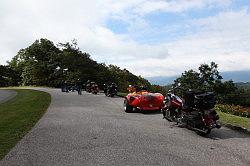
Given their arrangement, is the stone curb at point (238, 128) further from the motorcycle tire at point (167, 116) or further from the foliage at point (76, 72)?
the foliage at point (76, 72)

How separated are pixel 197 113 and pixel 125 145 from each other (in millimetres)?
2829

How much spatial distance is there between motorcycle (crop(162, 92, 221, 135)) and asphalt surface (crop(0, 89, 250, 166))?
284mm

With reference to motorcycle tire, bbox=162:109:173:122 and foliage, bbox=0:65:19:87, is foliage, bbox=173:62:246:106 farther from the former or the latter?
foliage, bbox=0:65:19:87

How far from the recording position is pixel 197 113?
39.2 feet

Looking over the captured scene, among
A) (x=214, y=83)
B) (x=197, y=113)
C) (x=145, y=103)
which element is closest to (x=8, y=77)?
(x=214, y=83)

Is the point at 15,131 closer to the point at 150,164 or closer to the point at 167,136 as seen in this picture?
the point at 167,136

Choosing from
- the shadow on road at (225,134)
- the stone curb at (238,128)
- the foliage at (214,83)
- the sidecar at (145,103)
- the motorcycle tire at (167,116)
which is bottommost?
the shadow on road at (225,134)

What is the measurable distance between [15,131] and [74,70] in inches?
1391

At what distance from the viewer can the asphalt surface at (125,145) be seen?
8766 millimetres

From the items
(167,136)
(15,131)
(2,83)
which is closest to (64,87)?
(15,131)

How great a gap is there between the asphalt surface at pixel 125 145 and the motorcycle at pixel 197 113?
11.2 inches

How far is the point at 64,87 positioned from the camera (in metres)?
38.5

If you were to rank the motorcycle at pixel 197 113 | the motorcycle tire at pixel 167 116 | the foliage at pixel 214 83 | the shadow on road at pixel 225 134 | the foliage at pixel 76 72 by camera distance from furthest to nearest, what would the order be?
the foliage at pixel 214 83 → the foliage at pixel 76 72 → the motorcycle tire at pixel 167 116 → the motorcycle at pixel 197 113 → the shadow on road at pixel 225 134

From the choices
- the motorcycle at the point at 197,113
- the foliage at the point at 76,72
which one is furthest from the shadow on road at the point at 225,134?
the foliage at the point at 76,72
